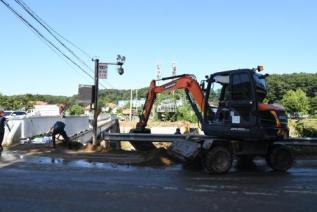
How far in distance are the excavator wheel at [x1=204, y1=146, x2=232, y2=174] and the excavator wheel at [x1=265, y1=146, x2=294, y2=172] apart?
67.1 inches

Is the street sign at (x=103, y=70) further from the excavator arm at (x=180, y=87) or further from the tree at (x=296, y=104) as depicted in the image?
the tree at (x=296, y=104)

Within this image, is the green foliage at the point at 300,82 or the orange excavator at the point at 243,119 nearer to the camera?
the orange excavator at the point at 243,119

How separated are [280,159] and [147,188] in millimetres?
5758

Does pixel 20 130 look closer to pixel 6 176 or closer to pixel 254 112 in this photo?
pixel 6 176

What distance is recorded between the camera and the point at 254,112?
13539 millimetres

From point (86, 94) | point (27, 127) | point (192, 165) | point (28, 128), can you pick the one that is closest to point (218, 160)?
point (192, 165)

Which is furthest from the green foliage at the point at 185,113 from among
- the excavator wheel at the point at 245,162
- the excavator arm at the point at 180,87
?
the excavator wheel at the point at 245,162

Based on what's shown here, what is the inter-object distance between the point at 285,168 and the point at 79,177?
6.54 metres

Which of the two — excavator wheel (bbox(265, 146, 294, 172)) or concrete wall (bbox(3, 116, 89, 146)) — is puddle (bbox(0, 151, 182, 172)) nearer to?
excavator wheel (bbox(265, 146, 294, 172))

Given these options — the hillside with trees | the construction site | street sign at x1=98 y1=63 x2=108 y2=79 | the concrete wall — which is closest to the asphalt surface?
the construction site

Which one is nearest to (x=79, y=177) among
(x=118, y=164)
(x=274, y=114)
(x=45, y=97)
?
(x=118, y=164)

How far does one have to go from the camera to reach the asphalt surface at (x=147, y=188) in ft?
30.1

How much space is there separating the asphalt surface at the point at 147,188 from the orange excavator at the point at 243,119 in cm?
66

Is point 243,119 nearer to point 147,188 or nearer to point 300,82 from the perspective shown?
point 147,188
